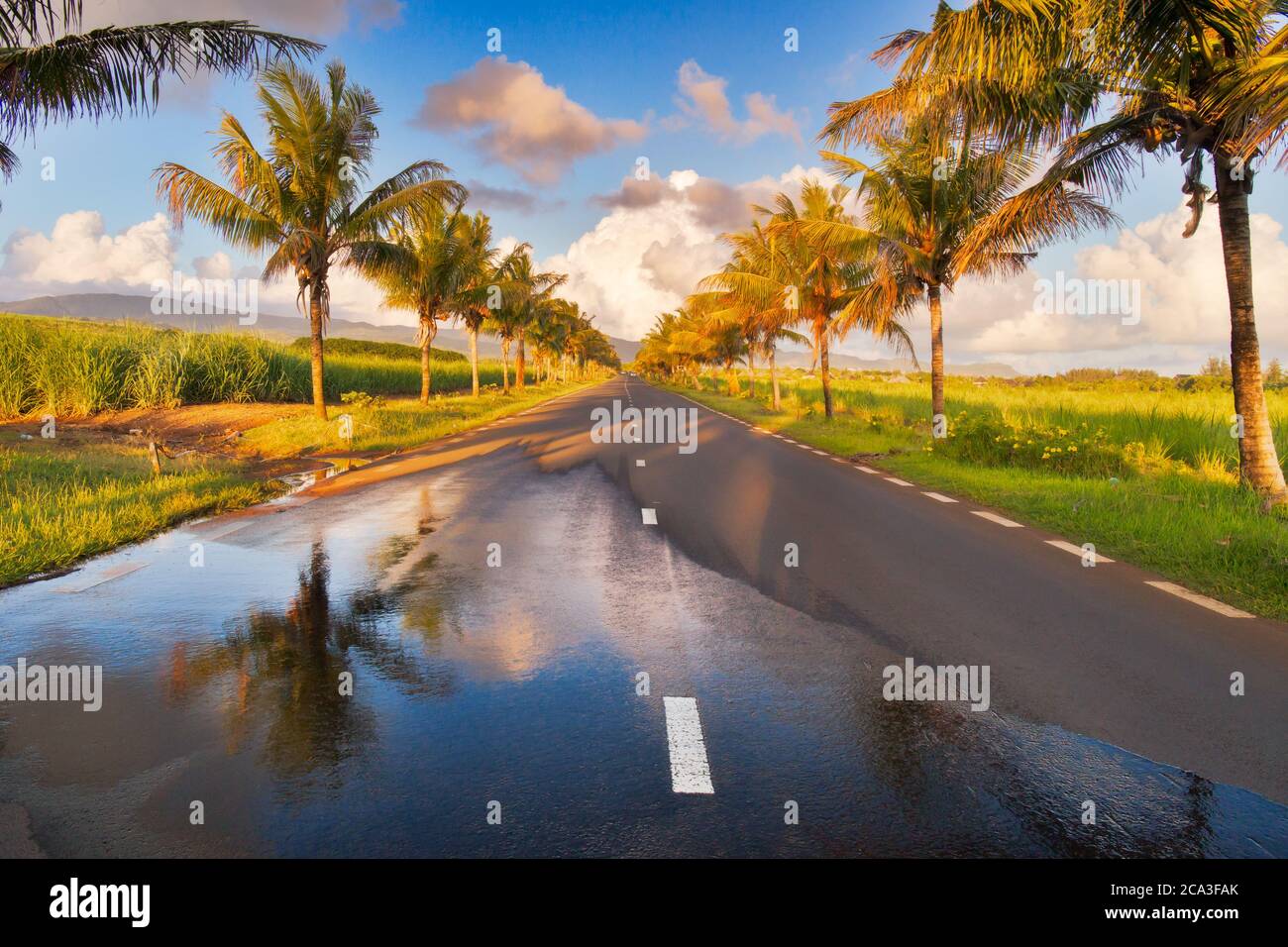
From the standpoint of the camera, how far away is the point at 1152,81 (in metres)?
10.2

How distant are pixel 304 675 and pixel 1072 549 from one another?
7.33 meters

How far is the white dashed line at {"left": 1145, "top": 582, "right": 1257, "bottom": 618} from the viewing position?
19.8 ft

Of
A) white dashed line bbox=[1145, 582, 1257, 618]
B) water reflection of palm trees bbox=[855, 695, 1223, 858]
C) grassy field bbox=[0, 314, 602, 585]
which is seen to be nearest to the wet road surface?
water reflection of palm trees bbox=[855, 695, 1223, 858]

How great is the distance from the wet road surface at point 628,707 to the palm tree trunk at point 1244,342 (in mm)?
3643

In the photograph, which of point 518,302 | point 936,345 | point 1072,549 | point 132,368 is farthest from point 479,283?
point 1072,549

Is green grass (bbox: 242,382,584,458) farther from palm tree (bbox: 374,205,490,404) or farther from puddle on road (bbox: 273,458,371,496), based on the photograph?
palm tree (bbox: 374,205,490,404)

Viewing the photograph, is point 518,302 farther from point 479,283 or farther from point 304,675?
point 304,675

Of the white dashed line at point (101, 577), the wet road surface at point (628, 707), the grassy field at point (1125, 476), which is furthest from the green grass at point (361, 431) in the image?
the white dashed line at point (101, 577)

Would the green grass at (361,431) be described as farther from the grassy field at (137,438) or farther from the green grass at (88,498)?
the green grass at (88,498)

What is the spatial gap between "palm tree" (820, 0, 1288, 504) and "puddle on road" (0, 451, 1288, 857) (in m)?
7.39

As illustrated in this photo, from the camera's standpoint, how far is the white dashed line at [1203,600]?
6.03 metres
